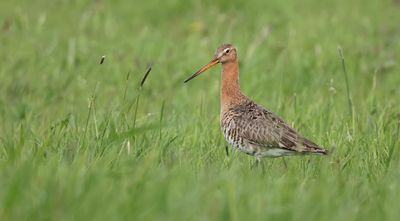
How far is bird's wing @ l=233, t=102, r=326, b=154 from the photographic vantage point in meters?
6.12

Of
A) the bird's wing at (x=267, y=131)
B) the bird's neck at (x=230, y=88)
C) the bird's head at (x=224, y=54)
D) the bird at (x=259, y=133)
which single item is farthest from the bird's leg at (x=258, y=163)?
the bird's head at (x=224, y=54)

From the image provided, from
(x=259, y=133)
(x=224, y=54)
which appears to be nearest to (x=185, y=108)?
(x=224, y=54)

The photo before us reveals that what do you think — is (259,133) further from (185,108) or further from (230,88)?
(185,108)

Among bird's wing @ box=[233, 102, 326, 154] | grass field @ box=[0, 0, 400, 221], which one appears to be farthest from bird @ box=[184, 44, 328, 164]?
grass field @ box=[0, 0, 400, 221]

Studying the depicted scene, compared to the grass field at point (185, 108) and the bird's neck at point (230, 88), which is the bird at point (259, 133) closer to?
the bird's neck at point (230, 88)

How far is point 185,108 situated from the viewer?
27.5 feet

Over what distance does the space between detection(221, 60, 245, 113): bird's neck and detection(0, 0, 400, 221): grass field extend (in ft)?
0.86

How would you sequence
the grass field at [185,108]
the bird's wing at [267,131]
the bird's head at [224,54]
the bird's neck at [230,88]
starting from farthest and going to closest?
the bird's head at [224,54] < the bird's neck at [230,88] < the bird's wing at [267,131] < the grass field at [185,108]

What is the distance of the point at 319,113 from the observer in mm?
7656

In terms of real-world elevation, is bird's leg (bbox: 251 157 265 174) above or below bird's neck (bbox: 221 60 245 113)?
below

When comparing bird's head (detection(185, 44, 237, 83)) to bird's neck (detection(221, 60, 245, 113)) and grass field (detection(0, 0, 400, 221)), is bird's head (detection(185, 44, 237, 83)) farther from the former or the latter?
grass field (detection(0, 0, 400, 221))

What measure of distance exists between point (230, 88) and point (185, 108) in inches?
47.2

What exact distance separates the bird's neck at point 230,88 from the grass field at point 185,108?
0.26 meters

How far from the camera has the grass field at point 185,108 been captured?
4348 millimetres
